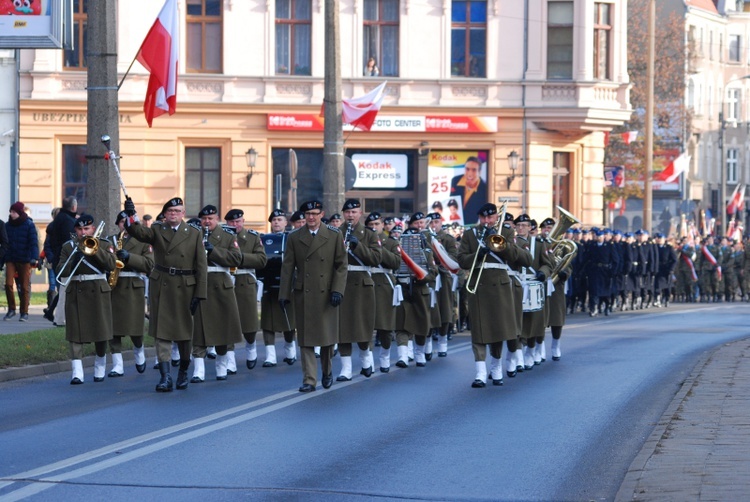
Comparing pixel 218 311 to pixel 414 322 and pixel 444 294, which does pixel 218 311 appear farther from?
pixel 444 294

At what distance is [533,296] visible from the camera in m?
18.6

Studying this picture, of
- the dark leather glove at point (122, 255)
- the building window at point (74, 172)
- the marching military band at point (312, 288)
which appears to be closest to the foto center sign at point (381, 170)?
the building window at point (74, 172)

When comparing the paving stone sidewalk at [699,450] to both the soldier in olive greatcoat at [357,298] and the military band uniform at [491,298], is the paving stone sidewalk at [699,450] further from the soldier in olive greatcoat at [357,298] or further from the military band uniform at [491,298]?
the soldier in olive greatcoat at [357,298]

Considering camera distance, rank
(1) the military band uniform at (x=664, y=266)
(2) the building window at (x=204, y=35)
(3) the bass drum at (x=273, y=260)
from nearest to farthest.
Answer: (3) the bass drum at (x=273, y=260) → (1) the military band uniform at (x=664, y=266) → (2) the building window at (x=204, y=35)

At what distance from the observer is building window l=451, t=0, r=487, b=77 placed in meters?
41.4

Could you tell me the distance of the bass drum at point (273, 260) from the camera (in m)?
19.0

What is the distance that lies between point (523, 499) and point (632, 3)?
57676 mm

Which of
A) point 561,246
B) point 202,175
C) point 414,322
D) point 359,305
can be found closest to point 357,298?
point 359,305

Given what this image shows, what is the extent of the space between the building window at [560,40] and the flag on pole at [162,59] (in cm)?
2143

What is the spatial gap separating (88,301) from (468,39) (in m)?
26.4

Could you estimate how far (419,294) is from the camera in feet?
62.7

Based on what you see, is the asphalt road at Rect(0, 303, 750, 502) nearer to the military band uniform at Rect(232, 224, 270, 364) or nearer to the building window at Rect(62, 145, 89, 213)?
the military band uniform at Rect(232, 224, 270, 364)

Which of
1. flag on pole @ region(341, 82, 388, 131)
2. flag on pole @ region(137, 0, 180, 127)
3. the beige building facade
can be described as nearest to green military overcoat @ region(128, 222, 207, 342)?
flag on pole @ region(137, 0, 180, 127)

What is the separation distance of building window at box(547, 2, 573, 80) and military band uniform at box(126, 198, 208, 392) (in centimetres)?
2757
